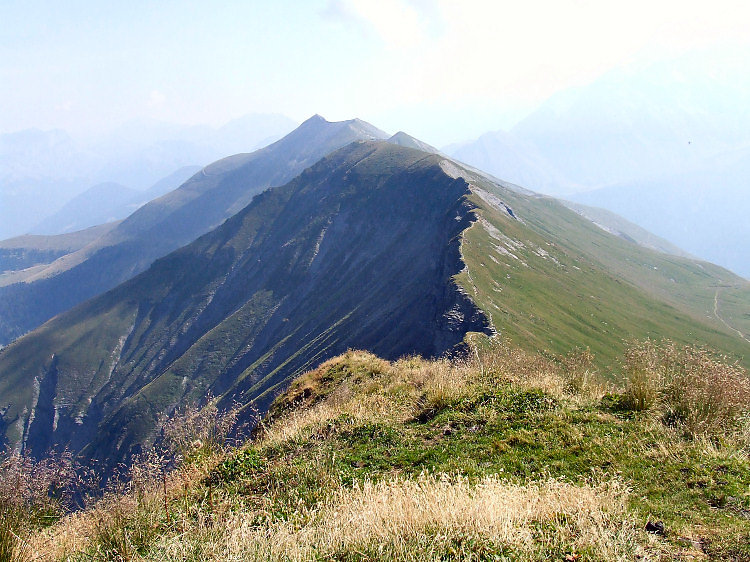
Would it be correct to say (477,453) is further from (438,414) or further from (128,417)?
(128,417)

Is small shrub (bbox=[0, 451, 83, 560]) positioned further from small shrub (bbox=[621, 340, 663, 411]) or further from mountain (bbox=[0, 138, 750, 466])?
mountain (bbox=[0, 138, 750, 466])

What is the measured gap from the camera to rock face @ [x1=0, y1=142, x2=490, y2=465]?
4259 inches

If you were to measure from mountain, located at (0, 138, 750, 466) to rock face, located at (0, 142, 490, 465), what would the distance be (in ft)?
2.02

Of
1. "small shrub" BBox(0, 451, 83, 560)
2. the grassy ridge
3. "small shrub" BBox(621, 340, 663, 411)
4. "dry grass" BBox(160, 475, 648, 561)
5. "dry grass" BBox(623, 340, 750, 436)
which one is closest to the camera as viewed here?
"dry grass" BBox(160, 475, 648, 561)

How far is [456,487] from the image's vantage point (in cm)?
557

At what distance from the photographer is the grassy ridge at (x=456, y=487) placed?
4.54 m

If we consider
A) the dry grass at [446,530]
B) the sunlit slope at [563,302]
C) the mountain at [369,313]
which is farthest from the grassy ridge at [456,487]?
the mountain at [369,313]

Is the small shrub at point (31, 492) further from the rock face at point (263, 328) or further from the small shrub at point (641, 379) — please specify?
the rock face at point (263, 328)

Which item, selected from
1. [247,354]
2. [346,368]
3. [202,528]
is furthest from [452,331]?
[247,354]

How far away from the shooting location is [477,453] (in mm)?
7441

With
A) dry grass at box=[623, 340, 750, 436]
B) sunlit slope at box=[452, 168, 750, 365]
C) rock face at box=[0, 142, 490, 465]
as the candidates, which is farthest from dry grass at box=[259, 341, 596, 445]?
rock face at box=[0, 142, 490, 465]

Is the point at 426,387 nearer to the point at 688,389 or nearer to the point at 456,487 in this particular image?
the point at 456,487

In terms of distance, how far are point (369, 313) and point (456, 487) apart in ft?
342

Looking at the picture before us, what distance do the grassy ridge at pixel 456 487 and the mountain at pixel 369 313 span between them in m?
54.6
